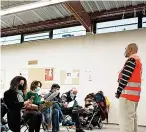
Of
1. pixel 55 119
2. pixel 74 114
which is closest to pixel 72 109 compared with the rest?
pixel 74 114

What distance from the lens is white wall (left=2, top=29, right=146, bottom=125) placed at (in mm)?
6793

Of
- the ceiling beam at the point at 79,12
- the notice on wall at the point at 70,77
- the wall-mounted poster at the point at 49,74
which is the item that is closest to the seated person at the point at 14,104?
the ceiling beam at the point at 79,12

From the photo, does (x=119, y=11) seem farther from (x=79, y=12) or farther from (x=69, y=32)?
(x=69, y=32)

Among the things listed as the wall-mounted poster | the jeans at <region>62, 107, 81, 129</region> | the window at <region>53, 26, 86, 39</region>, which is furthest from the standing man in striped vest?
the wall-mounted poster

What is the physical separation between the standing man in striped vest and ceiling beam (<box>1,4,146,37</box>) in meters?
3.83

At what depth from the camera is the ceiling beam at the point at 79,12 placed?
19.2 ft

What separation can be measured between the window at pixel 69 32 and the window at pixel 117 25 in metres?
0.50

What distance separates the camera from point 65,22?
23.9 ft

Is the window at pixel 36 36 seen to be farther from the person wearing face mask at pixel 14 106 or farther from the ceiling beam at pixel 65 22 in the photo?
the person wearing face mask at pixel 14 106

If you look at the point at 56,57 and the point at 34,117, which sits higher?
the point at 56,57

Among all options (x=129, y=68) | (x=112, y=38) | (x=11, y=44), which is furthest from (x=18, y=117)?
(x=11, y=44)

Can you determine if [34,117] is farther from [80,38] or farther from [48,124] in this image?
[80,38]

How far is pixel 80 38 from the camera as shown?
24.6 feet

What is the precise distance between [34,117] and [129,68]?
1.74m
